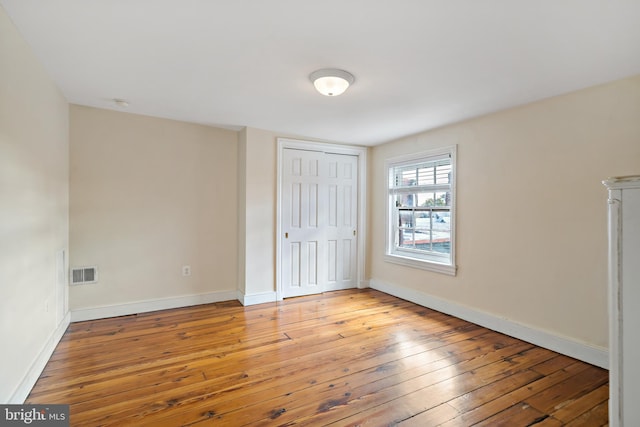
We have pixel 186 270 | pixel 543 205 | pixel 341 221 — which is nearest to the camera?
pixel 543 205

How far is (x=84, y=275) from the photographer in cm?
332

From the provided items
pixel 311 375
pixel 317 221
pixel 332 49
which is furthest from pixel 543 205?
pixel 317 221

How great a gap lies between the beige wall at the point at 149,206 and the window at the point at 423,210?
2313mm

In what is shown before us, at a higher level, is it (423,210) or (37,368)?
(423,210)

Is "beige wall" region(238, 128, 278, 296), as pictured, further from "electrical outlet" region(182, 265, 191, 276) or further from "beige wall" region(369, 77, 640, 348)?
"beige wall" region(369, 77, 640, 348)

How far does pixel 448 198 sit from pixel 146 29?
3.41 metres

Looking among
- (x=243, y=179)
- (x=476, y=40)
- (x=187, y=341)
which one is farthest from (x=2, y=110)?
(x=476, y=40)

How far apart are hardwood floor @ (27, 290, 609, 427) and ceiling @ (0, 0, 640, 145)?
2260mm

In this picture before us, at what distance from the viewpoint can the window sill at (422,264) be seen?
366cm

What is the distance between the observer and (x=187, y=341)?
9.45 feet

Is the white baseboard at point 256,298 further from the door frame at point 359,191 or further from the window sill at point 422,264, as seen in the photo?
the window sill at point 422,264

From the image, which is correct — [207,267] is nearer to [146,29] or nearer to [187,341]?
[187,341]

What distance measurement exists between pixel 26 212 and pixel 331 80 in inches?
90.0

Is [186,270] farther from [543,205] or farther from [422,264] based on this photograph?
[543,205]
